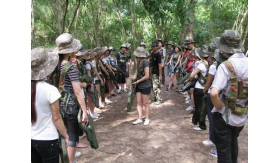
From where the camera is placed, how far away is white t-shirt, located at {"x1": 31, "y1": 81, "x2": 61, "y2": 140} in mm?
2076

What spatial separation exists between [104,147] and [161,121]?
6.13 feet

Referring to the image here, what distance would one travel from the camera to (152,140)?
182 inches

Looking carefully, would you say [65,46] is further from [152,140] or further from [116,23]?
[116,23]

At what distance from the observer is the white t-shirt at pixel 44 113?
2.08m

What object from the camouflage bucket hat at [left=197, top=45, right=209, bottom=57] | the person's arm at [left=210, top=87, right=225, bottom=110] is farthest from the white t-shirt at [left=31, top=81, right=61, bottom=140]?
the camouflage bucket hat at [left=197, top=45, right=209, bottom=57]

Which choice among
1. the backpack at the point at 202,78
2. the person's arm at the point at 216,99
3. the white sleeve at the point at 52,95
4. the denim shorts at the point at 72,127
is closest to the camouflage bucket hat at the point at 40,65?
the white sleeve at the point at 52,95

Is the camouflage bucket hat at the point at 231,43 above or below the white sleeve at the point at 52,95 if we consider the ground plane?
above

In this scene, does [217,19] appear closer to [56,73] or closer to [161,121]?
[161,121]

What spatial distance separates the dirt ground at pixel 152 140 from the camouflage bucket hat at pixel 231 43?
77.7 inches

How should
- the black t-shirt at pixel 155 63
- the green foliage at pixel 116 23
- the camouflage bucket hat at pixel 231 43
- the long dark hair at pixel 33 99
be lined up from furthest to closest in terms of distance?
1. the green foliage at pixel 116 23
2. the black t-shirt at pixel 155 63
3. the camouflage bucket hat at pixel 231 43
4. the long dark hair at pixel 33 99

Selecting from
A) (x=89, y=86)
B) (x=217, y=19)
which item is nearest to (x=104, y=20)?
(x=217, y=19)

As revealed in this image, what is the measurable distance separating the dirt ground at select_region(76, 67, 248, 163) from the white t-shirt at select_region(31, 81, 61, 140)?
1816mm

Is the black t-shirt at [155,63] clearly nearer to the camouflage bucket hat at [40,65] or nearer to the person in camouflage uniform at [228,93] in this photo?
the person in camouflage uniform at [228,93]

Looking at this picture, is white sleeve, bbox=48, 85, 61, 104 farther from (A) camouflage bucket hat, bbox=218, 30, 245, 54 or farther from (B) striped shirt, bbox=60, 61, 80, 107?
(A) camouflage bucket hat, bbox=218, 30, 245, 54
